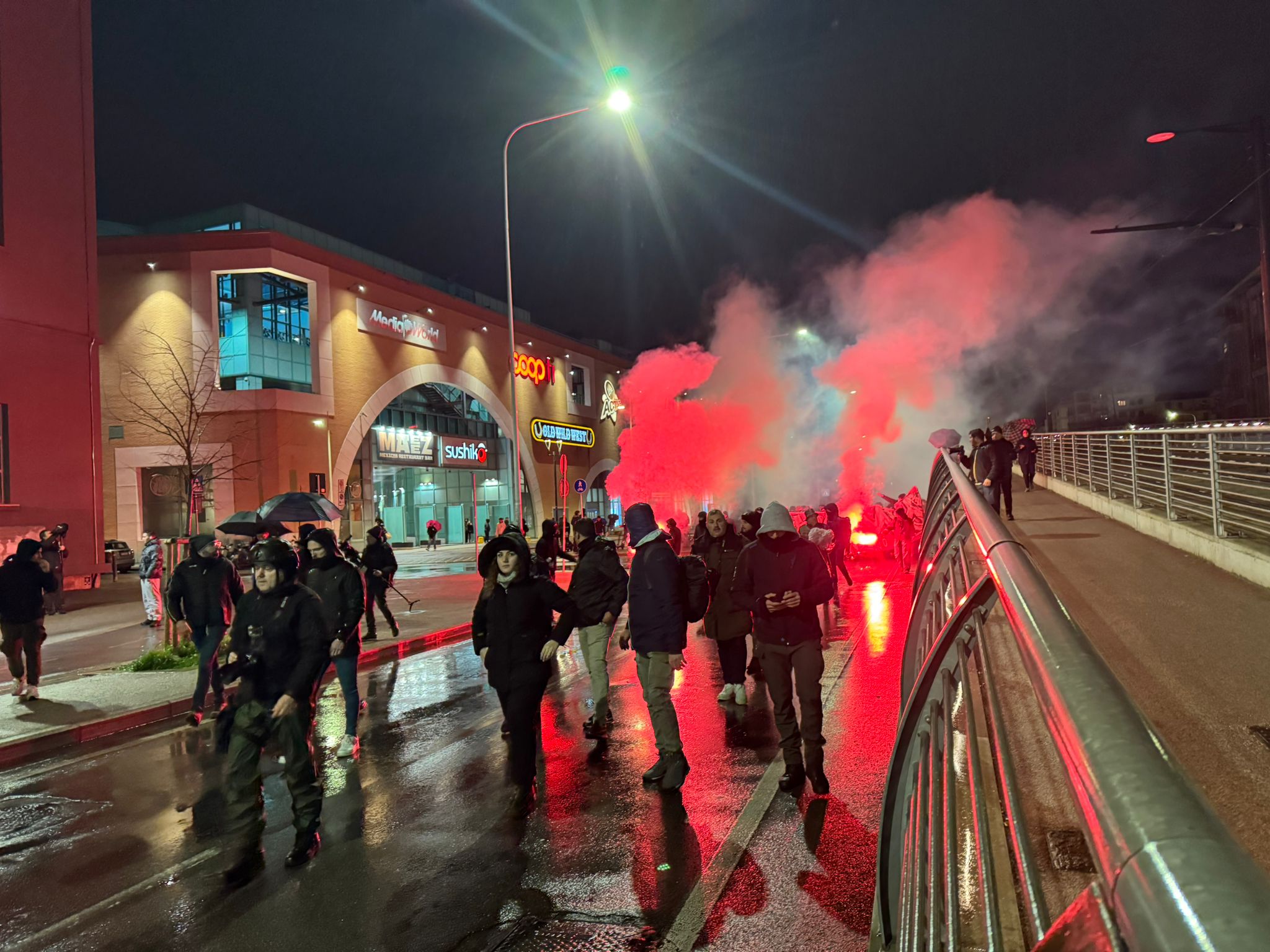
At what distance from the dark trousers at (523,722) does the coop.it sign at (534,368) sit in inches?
1428

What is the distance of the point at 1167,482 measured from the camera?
9578mm

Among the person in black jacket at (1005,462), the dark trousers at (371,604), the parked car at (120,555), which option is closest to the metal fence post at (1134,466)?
the person in black jacket at (1005,462)

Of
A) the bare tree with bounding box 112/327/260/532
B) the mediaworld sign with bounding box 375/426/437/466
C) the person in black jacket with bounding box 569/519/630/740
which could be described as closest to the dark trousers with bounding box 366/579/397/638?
the person in black jacket with bounding box 569/519/630/740

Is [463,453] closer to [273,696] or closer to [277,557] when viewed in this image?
[277,557]

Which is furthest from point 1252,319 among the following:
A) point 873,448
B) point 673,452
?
point 673,452

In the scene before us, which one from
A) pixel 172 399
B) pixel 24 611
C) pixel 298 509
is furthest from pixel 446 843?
pixel 172 399

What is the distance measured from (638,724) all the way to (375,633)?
6.74 meters

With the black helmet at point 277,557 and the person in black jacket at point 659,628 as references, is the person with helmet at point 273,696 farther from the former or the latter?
the person in black jacket at point 659,628

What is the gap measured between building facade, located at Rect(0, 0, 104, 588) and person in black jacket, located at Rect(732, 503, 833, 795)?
2006 cm

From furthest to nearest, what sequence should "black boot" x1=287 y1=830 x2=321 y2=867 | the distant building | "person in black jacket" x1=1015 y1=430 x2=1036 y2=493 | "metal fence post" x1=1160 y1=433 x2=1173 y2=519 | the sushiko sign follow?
1. the distant building
2. the sushiko sign
3. "person in black jacket" x1=1015 y1=430 x2=1036 y2=493
4. "metal fence post" x1=1160 y1=433 x2=1173 y2=519
5. "black boot" x1=287 y1=830 x2=321 y2=867

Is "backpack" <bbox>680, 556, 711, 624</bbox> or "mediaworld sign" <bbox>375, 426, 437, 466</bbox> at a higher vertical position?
"mediaworld sign" <bbox>375, 426, 437, 466</bbox>

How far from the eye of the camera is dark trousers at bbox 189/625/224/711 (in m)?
7.87

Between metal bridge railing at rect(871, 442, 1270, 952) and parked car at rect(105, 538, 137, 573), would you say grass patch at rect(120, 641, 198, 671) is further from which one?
parked car at rect(105, 538, 137, 573)

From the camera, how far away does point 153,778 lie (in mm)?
6359
